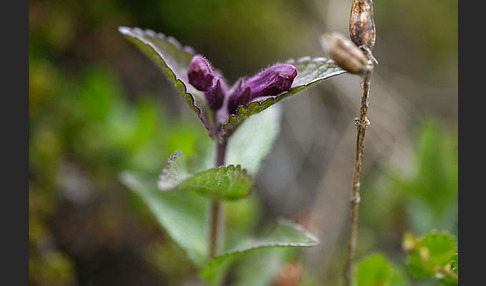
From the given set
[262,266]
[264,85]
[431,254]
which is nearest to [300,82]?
[264,85]

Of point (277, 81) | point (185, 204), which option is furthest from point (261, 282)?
point (277, 81)

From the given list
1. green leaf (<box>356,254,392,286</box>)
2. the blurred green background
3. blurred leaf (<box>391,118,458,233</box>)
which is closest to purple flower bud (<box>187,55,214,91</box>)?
the blurred green background

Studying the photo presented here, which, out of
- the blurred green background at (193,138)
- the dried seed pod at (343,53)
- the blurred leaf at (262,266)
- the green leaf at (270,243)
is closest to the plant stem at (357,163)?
the dried seed pod at (343,53)

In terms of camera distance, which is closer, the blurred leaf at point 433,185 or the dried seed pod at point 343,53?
the dried seed pod at point 343,53

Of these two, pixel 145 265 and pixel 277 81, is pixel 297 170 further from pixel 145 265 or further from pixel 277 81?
pixel 277 81

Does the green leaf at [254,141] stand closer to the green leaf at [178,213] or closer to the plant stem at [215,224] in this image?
the plant stem at [215,224]

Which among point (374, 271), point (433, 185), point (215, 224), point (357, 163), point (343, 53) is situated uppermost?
point (433, 185)

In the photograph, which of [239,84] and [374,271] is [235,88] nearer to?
[239,84]
